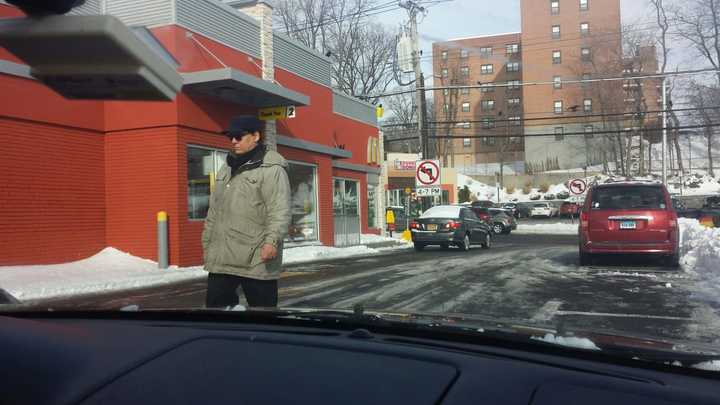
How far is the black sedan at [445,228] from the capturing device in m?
19.2

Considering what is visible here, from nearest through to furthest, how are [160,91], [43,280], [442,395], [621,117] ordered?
→ [442,395], [160,91], [43,280], [621,117]

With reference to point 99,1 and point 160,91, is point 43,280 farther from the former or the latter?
point 160,91

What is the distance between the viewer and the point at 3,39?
6.53ft

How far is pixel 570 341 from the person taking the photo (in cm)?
172

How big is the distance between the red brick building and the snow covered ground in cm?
48

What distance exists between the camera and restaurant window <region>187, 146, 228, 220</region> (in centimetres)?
1466

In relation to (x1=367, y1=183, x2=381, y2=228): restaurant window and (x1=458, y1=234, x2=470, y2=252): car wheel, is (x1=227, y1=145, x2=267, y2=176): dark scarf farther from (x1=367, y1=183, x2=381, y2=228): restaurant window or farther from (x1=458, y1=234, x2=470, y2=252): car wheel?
(x1=367, y1=183, x2=381, y2=228): restaurant window

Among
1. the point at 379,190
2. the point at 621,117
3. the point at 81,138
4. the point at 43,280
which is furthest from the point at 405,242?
the point at 621,117

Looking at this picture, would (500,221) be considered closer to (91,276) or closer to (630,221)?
(630,221)

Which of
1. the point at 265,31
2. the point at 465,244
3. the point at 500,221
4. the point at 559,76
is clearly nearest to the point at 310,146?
the point at 265,31

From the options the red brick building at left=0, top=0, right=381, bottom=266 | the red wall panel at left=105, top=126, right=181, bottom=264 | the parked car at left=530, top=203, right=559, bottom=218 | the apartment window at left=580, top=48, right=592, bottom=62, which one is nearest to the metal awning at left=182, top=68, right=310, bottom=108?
the red brick building at left=0, top=0, right=381, bottom=266

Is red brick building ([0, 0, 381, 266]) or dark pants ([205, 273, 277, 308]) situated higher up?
red brick building ([0, 0, 381, 266])

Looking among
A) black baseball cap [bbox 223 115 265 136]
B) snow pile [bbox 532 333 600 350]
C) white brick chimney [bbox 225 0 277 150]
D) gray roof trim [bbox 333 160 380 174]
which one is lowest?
snow pile [bbox 532 333 600 350]

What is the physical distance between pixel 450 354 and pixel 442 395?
205 mm
